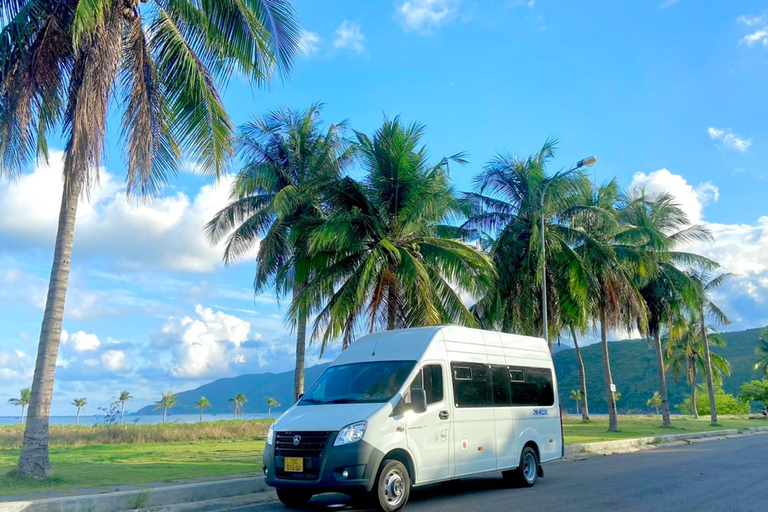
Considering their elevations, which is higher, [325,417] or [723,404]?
[325,417]

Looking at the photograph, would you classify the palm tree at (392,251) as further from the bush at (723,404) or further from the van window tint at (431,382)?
the bush at (723,404)

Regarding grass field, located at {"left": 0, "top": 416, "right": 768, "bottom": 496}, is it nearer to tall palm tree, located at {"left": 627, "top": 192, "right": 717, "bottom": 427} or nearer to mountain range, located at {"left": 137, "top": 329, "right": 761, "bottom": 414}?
tall palm tree, located at {"left": 627, "top": 192, "right": 717, "bottom": 427}

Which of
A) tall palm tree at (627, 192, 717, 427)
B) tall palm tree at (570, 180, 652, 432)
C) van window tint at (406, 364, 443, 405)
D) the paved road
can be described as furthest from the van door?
tall palm tree at (627, 192, 717, 427)

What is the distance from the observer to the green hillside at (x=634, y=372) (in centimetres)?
9619

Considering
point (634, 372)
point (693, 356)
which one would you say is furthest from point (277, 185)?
point (634, 372)

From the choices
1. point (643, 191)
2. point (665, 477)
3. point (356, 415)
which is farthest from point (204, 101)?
point (643, 191)

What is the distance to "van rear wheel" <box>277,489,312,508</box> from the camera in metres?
10.3

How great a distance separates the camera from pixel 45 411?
1188cm

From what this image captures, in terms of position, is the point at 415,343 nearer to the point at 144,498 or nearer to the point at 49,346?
the point at 144,498

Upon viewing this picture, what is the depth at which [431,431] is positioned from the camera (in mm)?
10375

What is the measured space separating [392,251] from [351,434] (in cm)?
1011

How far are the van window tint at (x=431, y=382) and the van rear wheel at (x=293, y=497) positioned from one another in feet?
8.23

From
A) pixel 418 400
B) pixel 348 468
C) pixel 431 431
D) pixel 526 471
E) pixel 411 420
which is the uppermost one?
pixel 418 400

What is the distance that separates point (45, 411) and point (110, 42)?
7262 mm
